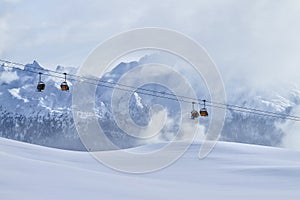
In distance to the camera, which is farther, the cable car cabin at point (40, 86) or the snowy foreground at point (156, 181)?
the cable car cabin at point (40, 86)

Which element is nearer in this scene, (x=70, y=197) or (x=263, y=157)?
(x=70, y=197)

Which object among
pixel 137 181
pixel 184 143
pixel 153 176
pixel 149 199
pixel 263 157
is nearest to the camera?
pixel 149 199

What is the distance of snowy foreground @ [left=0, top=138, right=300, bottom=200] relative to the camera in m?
13.5

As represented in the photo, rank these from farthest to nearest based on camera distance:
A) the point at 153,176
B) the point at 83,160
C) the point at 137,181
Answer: the point at 83,160
the point at 153,176
the point at 137,181

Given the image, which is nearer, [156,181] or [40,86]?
[40,86]

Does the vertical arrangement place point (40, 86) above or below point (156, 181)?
above

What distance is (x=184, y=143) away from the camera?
35.3 metres

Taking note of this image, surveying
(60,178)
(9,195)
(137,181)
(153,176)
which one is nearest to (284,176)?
(153,176)

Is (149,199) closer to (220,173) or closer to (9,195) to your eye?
(9,195)

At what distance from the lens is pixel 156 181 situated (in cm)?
1898

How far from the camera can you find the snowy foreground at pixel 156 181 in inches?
531

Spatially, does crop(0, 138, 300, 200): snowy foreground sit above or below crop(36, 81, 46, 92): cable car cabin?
below

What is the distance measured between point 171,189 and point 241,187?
371 cm

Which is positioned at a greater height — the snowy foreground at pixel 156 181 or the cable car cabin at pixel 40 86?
the cable car cabin at pixel 40 86
